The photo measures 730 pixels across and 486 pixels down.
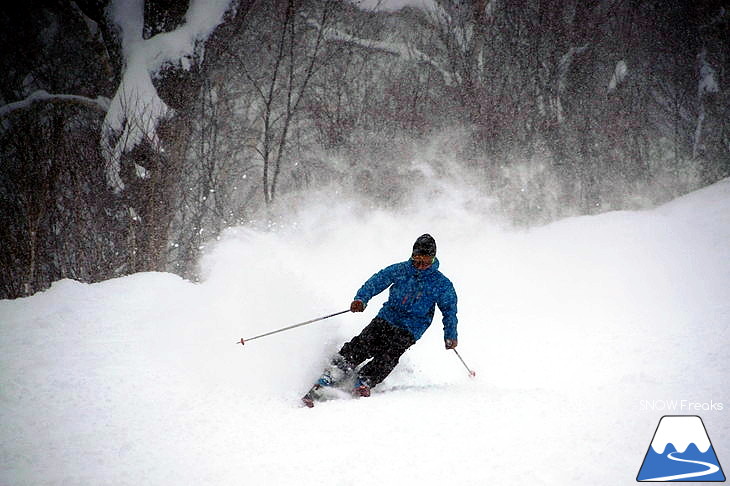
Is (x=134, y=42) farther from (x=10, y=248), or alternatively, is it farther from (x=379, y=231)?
(x=379, y=231)

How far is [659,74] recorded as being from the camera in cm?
1485

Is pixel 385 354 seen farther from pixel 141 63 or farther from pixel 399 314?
pixel 141 63

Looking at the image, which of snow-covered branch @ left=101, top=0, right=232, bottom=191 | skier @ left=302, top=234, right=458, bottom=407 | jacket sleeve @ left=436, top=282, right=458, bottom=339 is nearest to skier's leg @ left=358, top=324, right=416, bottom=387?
skier @ left=302, top=234, right=458, bottom=407

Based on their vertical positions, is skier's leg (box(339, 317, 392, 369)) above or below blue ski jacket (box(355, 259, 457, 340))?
below

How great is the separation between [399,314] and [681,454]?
2.27 meters

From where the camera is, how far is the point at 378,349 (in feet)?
13.2

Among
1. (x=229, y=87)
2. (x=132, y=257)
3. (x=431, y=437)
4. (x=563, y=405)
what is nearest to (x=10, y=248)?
(x=132, y=257)

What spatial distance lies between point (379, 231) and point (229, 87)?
21.7 ft

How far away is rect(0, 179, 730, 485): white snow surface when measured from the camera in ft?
7.84

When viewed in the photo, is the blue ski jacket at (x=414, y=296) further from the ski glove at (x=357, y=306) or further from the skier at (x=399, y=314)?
the ski glove at (x=357, y=306)

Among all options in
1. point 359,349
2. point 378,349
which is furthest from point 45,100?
point 378,349

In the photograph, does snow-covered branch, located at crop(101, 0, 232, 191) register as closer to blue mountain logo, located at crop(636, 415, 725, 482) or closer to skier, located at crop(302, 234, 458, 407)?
skier, located at crop(302, 234, 458, 407)

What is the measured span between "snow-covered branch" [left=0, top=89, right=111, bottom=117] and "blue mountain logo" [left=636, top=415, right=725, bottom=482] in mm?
10373

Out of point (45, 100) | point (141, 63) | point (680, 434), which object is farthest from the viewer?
point (45, 100)
